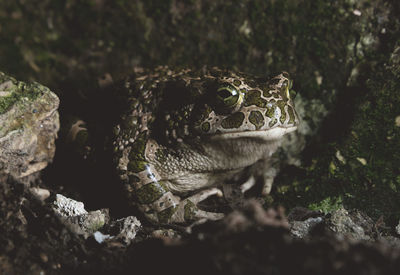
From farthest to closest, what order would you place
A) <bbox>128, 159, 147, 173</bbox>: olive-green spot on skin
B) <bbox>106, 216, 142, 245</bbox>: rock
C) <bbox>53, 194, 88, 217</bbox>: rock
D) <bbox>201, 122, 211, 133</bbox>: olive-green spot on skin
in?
<bbox>128, 159, 147, 173</bbox>: olive-green spot on skin, <bbox>201, 122, 211, 133</bbox>: olive-green spot on skin, <bbox>53, 194, 88, 217</bbox>: rock, <bbox>106, 216, 142, 245</bbox>: rock

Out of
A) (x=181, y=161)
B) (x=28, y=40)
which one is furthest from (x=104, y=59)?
(x=181, y=161)

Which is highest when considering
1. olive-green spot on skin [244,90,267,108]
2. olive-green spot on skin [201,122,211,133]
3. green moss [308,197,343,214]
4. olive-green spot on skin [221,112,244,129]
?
olive-green spot on skin [244,90,267,108]

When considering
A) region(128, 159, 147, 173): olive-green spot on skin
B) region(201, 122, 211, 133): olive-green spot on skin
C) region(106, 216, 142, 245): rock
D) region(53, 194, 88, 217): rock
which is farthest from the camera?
region(128, 159, 147, 173): olive-green spot on skin

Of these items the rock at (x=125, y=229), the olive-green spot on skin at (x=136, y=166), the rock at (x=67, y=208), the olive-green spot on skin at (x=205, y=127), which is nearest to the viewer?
the rock at (x=125, y=229)

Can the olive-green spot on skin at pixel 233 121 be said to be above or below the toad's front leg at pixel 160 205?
above

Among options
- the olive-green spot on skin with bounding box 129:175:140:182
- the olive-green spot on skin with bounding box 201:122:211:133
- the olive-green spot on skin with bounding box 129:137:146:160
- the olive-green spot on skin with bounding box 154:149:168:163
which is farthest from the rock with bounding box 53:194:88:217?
the olive-green spot on skin with bounding box 201:122:211:133

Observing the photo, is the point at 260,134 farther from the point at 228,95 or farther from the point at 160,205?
the point at 160,205

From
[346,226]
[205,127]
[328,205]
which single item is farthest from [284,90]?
[346,226]

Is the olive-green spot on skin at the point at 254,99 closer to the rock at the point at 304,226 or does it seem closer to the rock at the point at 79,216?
the rock at the point at 304,226

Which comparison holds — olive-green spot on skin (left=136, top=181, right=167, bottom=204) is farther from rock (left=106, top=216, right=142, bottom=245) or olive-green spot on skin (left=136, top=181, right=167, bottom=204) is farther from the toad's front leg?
rock (left=106, top=216, right=142, bottom=245)

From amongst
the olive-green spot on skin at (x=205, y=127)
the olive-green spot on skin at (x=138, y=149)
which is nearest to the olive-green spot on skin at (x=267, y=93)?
the olive-green spot on skin at (x=205, y=127)
